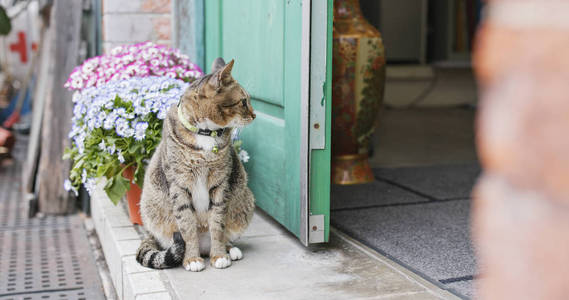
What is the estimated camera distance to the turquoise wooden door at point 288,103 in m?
2.35

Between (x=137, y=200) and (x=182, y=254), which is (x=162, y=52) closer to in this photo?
(x=137, y=200)

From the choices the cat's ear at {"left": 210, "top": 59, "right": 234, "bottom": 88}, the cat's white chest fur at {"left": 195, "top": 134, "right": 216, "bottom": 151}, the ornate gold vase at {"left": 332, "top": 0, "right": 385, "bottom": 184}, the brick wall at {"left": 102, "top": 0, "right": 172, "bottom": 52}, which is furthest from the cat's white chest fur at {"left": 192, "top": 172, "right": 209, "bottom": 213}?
the brick wall at {"left": 102, "top": 0, "right": 172, "bottom": 52}

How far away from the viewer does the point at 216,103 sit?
2.18 meters

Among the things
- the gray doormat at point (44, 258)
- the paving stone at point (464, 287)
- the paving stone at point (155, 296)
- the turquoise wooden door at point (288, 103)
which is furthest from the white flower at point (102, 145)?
the paving stone at point (464, 287)

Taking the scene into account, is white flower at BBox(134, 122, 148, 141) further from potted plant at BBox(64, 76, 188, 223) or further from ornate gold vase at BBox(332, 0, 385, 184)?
ornate gold vase at BBox(332, 0, 385, 184)

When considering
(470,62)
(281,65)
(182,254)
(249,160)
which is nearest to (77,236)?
(249,160)

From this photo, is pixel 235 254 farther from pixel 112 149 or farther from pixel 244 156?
pixel 112 149

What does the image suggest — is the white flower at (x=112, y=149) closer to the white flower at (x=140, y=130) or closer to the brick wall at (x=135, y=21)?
the white flower at (x=140, y=130)

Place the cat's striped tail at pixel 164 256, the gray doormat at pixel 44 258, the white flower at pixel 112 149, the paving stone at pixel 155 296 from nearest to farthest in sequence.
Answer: the paving stone at pixel 155 296
the cat's striped tail at pixel 164 256
the gray doormat at pixel 44 258
the white flower at pixel 112 149

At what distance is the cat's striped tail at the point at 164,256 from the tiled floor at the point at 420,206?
82 cm

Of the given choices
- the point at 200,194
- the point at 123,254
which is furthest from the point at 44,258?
the point at 200,194

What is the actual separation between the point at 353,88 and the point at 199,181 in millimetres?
1558

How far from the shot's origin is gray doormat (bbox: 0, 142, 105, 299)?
2.64m

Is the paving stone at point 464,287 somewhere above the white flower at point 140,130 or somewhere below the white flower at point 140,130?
below
